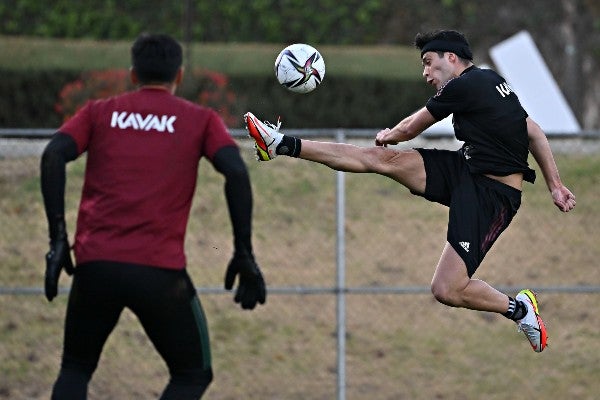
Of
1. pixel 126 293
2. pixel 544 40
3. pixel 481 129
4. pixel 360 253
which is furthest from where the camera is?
pixel 544 40

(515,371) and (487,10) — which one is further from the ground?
(487,10)

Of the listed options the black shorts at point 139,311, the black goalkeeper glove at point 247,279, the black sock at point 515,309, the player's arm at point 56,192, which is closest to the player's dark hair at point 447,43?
the black sock at point 515,309

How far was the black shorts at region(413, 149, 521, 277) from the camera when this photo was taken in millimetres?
7566

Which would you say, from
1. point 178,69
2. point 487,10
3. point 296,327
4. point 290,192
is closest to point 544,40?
point 487,10

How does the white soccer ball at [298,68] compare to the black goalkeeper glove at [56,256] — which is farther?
the white soccer ball at [298,68]

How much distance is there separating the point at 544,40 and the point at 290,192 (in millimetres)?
8700

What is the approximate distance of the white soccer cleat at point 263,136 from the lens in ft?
24.7

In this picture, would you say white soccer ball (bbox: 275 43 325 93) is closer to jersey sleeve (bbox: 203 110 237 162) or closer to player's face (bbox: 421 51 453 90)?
player's face (bbox: 421 51 453 90)

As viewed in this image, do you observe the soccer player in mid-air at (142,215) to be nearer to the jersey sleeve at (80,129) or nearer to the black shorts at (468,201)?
the jersey sleeve at (80,129)

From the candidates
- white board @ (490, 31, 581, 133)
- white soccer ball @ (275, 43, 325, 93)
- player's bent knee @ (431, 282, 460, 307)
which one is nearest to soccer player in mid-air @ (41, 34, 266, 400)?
player's bent knee @ (431, 282, 460, 307)

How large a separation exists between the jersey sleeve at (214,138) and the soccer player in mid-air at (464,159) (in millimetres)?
1692

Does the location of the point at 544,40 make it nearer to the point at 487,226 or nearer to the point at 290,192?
the point at 290,192

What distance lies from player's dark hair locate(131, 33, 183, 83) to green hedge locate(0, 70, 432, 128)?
Result: 10.6 m

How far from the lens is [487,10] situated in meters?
20.3
